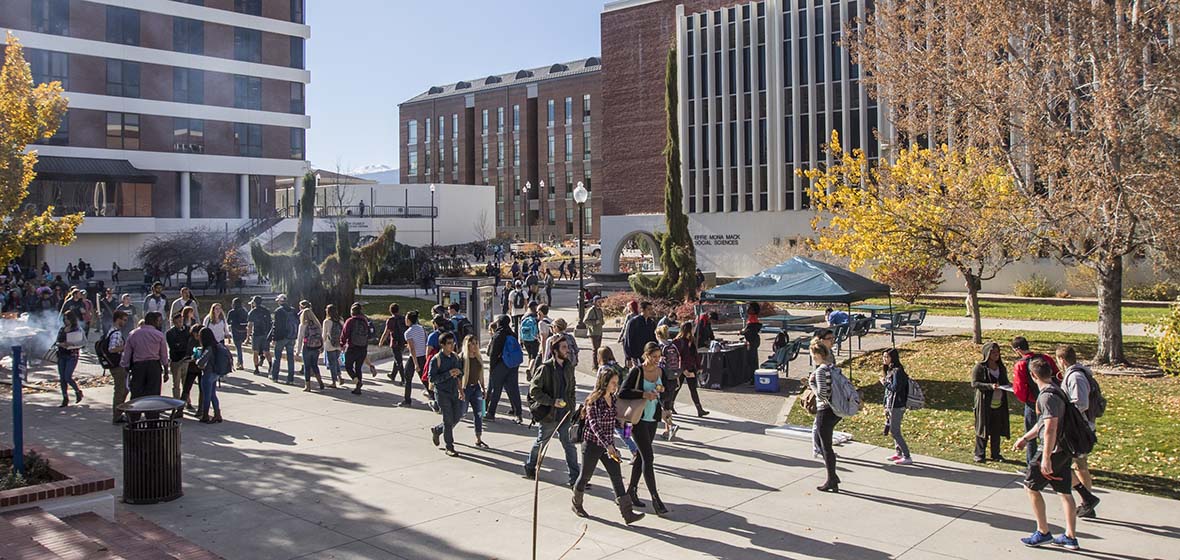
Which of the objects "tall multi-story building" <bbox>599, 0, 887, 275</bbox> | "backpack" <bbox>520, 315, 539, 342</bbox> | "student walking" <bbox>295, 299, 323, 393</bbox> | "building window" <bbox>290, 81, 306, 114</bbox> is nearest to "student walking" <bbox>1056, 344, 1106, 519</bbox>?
"backpack" <bbox>520, 315, 539, 342</bbox>

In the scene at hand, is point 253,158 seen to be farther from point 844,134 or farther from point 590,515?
point 590,515

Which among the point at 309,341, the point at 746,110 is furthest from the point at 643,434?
the point at 746,110

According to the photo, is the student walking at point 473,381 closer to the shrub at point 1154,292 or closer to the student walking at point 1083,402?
the student walking at point 1083,402

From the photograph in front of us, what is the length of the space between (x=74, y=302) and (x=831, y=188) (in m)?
32.6

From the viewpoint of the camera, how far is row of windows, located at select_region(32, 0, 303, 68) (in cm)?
4884

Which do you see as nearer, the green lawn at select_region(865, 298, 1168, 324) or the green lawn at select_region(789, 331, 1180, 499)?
the green lawn at select_region(789, 331, 1180, 499)

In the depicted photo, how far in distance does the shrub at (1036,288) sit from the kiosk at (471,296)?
25086 millimetres

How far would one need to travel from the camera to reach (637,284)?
1158 inches

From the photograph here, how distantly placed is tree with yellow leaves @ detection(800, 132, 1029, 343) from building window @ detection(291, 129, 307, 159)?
146 ft

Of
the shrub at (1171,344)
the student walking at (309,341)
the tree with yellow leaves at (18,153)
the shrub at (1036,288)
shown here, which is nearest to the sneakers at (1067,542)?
the shrub at (1171,344)

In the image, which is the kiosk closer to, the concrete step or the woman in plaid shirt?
the woman in plaid shirt

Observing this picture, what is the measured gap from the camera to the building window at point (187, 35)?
53.4 meters

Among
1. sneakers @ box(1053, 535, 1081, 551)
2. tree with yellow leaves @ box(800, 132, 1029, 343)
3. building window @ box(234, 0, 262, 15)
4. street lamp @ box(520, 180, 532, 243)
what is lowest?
sneakers @ box(1053, 535, 1081, 551)

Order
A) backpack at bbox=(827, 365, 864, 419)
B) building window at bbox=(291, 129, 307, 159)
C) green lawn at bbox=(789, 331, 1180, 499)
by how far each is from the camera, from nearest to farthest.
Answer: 1. backpack at bbox=(827, 365, 864, 419)
2. green lawn at bbox=(789, 331, 1180, 499)
3. building window at bbox=(291, 129, 307, 159)
